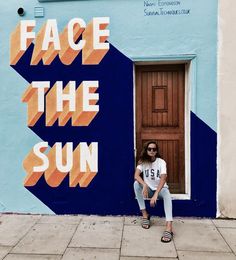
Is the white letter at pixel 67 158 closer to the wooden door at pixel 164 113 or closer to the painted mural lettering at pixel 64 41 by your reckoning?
the wooden door at pixel 164 113

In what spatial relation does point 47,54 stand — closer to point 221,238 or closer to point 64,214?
point 64,214

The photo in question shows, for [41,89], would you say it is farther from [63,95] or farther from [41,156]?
[41,156]

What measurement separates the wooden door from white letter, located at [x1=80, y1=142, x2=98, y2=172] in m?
0.73

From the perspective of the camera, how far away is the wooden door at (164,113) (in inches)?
197

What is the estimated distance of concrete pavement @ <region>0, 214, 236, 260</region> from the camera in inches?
145

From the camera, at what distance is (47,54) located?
191 inches

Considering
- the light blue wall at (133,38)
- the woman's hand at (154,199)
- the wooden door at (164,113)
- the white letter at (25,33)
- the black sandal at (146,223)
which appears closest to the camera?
the woman's hand at (154,199)

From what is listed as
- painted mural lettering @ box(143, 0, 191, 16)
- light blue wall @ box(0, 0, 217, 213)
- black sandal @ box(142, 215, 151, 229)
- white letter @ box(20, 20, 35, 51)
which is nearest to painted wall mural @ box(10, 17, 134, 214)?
white letter @ box(20, 20, 35, 51)

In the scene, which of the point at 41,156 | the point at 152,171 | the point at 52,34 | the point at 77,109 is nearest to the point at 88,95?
the point at 77,109

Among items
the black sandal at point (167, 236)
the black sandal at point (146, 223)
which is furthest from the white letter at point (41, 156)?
the black sandal at point (167, 236)

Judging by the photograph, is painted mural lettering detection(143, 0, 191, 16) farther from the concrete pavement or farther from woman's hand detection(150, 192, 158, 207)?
the concrete pavement

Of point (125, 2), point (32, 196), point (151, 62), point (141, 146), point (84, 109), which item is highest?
point (125, 2)

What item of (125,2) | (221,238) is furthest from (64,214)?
(125,2)

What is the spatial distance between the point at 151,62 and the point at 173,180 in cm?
195
